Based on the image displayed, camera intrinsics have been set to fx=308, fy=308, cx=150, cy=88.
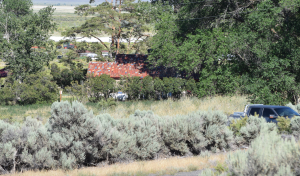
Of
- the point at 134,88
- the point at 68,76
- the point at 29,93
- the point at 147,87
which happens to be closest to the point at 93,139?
the point at 134,88

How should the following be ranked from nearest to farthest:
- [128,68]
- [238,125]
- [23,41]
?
1. [238,125]
2. [23,41]
3. [128,68]

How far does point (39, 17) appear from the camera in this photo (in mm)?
37375

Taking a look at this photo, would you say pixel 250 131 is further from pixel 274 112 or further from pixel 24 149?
pixel 24 149

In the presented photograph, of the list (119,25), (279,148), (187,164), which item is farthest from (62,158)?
(119,25)

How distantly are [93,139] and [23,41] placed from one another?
3081 centimetres

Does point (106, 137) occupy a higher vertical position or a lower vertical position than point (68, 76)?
higher

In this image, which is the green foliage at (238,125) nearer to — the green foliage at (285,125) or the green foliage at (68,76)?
the green foliage at (285,125)

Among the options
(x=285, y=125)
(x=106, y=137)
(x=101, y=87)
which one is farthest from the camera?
(x=101, y=87)

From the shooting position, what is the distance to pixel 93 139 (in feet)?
29.0

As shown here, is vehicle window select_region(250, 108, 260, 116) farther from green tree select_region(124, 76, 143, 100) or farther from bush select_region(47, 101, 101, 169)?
green tree select_region(124, 76, 143, 100)

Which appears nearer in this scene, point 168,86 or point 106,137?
point 106,137

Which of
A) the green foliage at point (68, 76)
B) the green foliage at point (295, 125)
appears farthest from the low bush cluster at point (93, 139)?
the green foliage at point (68, 76)

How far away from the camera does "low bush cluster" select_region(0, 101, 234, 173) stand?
8.38 m

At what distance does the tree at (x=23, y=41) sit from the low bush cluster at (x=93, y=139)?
29137 mm
